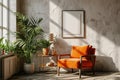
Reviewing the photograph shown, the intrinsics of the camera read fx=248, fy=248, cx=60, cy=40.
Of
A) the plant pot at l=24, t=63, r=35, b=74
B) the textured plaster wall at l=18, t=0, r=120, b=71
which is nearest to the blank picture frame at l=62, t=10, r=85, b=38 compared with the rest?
the textured plaster wall at l=18, t=0, r=120, b=71

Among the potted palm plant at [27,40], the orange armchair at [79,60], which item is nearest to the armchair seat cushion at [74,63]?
the orange armchair at [79,60]

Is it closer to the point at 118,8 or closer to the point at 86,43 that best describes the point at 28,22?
the point at 86,43

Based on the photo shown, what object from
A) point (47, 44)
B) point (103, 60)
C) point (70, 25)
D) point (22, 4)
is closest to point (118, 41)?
point (103, 60)

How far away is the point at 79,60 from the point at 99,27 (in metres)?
1.64

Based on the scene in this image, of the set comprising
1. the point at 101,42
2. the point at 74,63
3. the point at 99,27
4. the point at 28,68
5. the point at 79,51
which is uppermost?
the point at 99,27

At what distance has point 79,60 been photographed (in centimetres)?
623

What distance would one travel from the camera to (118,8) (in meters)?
7.43

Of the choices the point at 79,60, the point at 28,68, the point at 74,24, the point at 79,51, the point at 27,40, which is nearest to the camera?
the point at 79,60

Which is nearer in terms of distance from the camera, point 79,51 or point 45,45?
point 79,51

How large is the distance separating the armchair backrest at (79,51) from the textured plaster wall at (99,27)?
0.56 m

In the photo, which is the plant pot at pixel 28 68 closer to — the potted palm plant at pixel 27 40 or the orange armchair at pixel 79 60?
the potted palm plant at pixel 27 40

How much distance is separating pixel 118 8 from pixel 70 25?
5.00ft

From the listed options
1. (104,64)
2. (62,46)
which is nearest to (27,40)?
(62,46)

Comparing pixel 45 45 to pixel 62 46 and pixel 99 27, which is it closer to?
pixel 62 46
